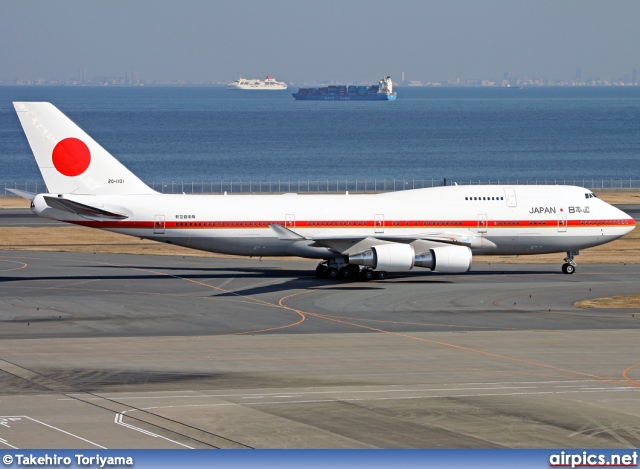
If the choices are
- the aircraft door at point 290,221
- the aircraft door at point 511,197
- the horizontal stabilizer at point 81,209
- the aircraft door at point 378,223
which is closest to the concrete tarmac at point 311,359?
the aircraft door at point 378,223

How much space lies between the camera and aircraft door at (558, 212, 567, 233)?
65.6 m

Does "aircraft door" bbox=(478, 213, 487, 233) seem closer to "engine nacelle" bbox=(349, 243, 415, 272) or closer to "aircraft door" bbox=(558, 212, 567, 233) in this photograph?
"aircraft door" bbox=(558, 212, 567, 233)

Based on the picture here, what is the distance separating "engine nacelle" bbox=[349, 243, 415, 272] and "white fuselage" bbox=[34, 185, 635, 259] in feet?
5.04

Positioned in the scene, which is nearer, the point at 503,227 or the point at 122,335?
the point at 122,335

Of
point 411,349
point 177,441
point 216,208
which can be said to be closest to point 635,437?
point 177,441

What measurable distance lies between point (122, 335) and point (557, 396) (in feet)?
67.0

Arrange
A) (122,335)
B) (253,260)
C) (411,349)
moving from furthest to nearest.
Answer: (253,260) < (122,335) < (411,349)

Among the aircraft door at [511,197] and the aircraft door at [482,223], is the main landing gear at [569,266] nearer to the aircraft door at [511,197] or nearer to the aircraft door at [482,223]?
the aircraft door at [511,197]

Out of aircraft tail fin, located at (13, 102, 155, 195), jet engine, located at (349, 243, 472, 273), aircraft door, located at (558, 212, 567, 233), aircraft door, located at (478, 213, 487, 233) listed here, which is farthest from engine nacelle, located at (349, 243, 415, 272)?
aircraft tail fin, located at (13, 102, 155, 195)

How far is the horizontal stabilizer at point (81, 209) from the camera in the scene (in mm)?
59938

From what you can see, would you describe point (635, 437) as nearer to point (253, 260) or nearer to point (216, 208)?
point (216, 208)

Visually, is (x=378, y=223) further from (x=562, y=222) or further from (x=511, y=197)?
(x=562, y=222)

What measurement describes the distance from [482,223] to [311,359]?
25.6 m

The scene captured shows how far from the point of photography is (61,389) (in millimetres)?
35375
